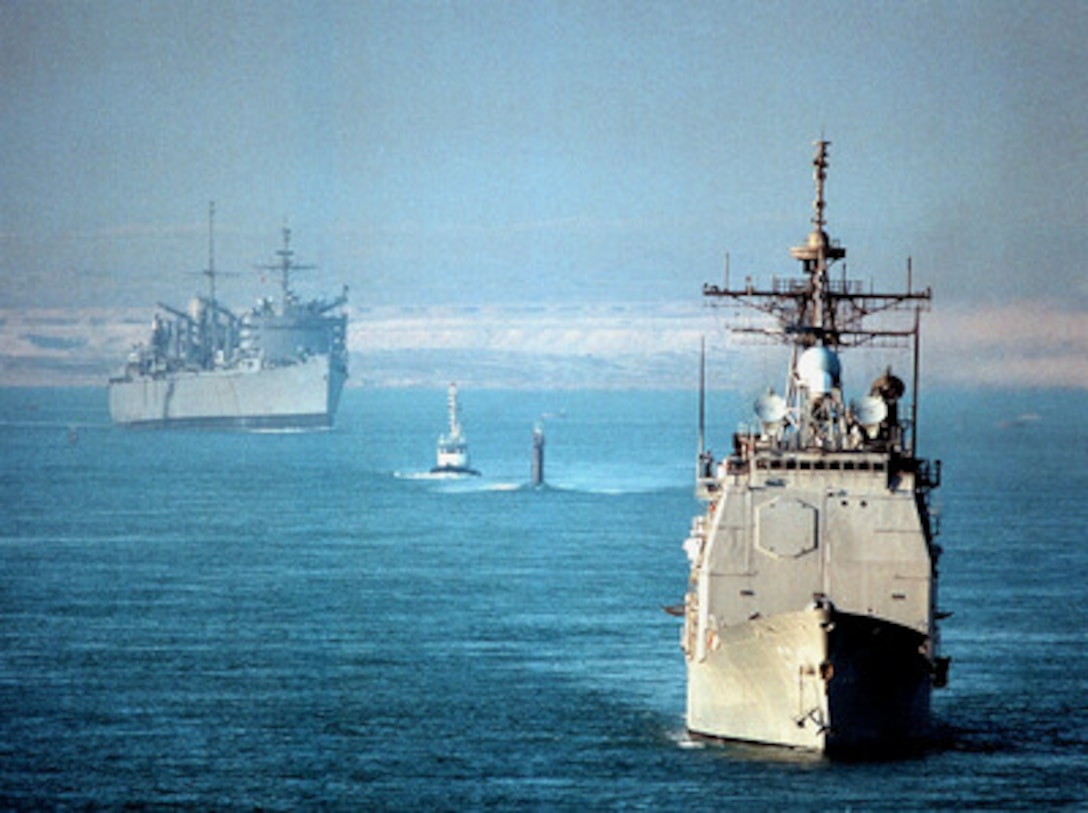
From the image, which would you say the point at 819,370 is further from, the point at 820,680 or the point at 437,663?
the point at 437,663

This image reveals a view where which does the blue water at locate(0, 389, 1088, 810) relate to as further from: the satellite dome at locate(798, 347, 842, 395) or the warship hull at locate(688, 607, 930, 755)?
the satellite dome at locate(798, 347, 842, 395)

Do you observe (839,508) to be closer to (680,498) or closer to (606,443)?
(680,498)

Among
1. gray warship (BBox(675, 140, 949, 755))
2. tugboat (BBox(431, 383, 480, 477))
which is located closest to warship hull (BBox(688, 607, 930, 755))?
gray warship (BBox(675, 140, 949, 755))

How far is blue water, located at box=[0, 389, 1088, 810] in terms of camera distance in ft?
144

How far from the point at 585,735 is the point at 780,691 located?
534 centimetres

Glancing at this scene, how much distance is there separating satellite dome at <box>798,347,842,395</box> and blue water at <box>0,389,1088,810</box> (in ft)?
24.1

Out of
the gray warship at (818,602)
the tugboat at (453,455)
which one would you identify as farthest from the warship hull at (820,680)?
the tugboat at (453,455)

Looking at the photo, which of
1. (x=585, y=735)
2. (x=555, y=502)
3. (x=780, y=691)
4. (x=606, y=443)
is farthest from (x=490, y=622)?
(x=606, y=443)

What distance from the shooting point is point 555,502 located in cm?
11881

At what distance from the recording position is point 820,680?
143 feet

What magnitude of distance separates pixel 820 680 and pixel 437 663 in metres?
17.3

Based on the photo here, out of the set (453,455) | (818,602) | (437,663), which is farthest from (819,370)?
(453,455)

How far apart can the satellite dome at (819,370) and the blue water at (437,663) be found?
7351mm

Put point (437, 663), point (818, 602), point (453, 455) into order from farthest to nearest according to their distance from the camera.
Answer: point (453, 455) < point (437, 663) < point (818, 602)
